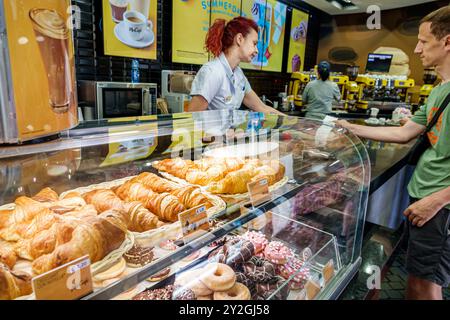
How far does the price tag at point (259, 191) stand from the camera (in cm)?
113

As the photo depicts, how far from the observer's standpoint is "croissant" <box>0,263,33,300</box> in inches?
23.9

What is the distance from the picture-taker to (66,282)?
62cm

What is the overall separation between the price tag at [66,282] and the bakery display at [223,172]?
2.01ft

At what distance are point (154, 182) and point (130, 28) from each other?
3131 millimetres

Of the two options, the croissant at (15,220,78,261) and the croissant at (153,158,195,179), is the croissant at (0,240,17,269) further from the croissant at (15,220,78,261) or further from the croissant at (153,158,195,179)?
the croissant at (153,158,195,179)

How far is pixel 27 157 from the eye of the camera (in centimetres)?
99

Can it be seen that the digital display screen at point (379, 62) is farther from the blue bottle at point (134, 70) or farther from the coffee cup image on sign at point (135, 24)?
the blue bottle at point (134, 70)

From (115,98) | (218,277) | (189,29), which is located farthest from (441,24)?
(189,29)

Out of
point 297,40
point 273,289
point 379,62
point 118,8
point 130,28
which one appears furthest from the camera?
point 297,40

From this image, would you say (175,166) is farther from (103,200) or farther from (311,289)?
(311,289)

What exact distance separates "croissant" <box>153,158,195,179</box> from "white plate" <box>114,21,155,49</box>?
2821 millimetres

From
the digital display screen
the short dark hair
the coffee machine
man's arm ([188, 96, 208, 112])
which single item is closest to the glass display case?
man's arm ([188, 96, 208, 112])
